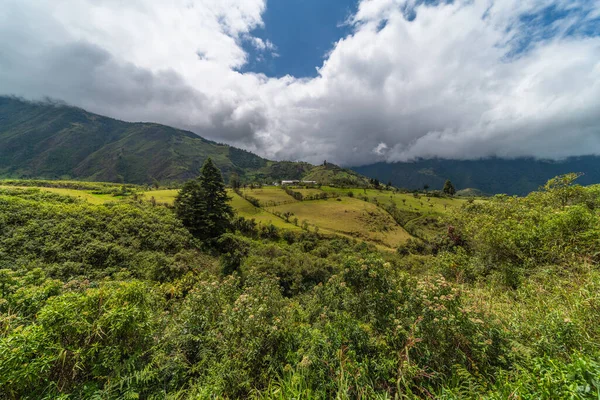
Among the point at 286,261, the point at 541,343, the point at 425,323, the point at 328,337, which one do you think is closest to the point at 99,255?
the point at 286,261

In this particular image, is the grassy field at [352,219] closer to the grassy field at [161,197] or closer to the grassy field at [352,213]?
the grassy field at [352,213]

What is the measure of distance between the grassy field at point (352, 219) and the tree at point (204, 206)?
117 feet

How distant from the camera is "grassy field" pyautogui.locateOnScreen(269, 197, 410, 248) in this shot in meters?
68.4

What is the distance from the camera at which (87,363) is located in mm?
3613

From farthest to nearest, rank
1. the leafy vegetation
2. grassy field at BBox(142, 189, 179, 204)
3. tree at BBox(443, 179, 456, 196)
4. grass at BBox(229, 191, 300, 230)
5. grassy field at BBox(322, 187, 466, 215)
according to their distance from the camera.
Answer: tree at BBox(443, 179, 456, 196) → grassy field at BBox(322, 187, 466, 215) → grass at BBox(229, 191, 300, 230) → grassy field at BBox(142, 189, 179, 204) → the leafy vegetation

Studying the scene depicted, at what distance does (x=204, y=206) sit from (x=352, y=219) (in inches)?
2092

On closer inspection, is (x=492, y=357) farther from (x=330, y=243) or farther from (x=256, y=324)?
(x=330, y=243)

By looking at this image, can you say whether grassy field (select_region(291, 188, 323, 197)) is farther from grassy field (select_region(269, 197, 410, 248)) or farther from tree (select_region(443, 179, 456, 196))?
tree (select_region(443, 179, 456, 196))

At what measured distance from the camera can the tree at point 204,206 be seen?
1307 inches

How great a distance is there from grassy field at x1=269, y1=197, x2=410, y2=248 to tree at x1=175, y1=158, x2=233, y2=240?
35.7 meters

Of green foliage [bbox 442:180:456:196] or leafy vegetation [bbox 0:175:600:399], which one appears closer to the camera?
leafy vegetation [bbox 0:175:600:399]

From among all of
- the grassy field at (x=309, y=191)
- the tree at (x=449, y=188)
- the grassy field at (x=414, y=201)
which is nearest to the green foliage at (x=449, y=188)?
the tree at (x=449, y=188)

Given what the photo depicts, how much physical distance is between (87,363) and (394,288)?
616 centimetres

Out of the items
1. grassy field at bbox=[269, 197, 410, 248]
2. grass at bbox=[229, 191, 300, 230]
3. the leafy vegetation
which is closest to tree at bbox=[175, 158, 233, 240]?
grass at bbox=[229, 191, 300, 230]
